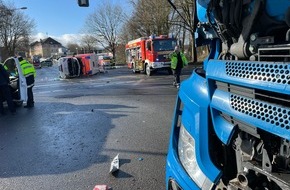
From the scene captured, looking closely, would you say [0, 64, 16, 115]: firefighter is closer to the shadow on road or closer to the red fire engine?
the shadow on road

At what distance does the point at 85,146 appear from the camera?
18.2 feet

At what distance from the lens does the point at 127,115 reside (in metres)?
8.11

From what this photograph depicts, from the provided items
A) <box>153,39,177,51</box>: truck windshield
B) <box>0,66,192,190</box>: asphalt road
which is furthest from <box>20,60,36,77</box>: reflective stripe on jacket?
<box>153,39,177,51</box>: truck windshield

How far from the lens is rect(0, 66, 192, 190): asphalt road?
410 centimetres

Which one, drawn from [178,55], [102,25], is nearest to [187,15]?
[178,55]

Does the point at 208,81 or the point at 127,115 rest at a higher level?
the point at 208,81

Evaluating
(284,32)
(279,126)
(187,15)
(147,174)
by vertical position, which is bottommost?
(147,174)

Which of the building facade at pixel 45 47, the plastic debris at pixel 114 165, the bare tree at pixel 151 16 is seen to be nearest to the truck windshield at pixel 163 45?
the bare tree at pixel 151 16

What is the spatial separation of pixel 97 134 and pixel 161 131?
Answer: 130 cm

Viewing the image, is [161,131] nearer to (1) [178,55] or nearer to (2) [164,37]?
(1) [178,55]

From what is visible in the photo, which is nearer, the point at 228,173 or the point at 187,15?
the point at 228,173

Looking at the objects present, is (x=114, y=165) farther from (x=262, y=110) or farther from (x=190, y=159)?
(x=262, y=110)

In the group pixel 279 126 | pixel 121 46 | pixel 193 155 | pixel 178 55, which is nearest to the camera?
pixel 279 126

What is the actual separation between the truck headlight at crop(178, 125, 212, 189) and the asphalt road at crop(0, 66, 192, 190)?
4.87 feet
